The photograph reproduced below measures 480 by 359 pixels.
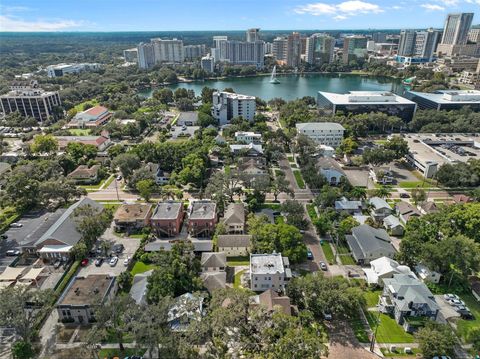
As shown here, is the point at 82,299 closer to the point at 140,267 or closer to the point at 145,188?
the point at 140,267

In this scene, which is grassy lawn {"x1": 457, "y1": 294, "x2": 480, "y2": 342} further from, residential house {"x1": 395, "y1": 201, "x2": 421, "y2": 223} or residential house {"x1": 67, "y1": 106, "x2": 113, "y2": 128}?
residential house {"x1": 67, "y1": 106, "x2": 113, "y2": 128}

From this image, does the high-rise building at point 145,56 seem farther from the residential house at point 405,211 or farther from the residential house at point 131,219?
the residential house at point 405,211

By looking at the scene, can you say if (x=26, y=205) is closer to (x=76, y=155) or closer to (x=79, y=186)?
(x=79, y=186)

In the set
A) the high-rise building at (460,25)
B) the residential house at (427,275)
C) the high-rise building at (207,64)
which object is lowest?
the residential house at (427,275)

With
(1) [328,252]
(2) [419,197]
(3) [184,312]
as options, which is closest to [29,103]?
(3) [184,312]

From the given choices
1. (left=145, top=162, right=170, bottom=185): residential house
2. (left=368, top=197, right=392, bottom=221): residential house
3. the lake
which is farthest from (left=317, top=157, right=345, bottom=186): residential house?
the lake

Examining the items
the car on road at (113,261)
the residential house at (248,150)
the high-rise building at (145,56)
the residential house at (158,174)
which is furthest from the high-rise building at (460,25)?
the car on road at (113,261)

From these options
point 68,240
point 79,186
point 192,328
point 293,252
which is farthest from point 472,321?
point 79,186
